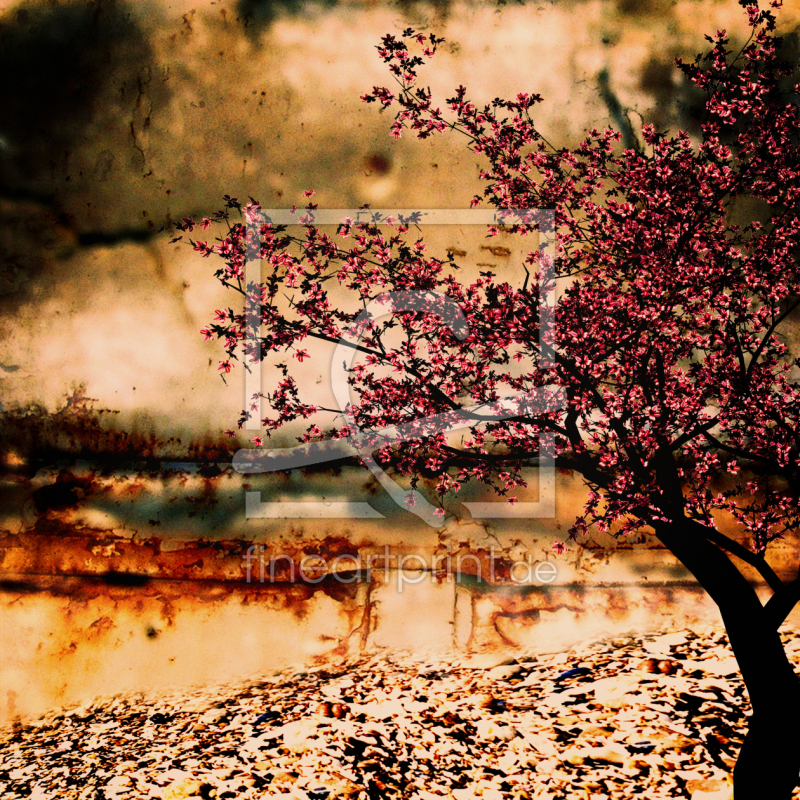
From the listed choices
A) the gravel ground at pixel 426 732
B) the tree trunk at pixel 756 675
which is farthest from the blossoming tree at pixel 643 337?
the gravel ground at pixel 426 732

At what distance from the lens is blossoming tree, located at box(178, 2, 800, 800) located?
2.46m

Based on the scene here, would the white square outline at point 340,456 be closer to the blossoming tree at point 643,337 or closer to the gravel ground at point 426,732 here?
the blossoming tree at point 643,337

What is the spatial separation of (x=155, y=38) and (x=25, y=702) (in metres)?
3.76

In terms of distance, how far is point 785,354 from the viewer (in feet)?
9.60

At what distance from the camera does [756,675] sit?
94.8 inches

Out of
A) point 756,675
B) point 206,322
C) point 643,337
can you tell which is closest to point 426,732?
point 756,675

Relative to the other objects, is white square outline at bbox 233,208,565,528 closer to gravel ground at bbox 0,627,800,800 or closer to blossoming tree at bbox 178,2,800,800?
blossoming tree at bbox 178,2,800,800

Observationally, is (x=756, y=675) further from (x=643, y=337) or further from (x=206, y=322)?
(x=206, y=322)

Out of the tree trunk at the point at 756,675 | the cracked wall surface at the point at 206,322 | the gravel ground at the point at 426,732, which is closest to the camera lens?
the tree trunk at the point at 756,675

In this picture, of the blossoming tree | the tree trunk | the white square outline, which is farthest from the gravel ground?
Answer: the white square outline

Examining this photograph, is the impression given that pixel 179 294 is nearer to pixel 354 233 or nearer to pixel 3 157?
pixel 354 233

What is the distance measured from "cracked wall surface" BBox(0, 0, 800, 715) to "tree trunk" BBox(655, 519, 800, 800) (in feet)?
2.70

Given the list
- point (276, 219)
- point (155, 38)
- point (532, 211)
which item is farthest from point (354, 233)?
point (155, 38)

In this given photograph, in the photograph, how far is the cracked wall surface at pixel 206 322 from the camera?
3.29 metres
